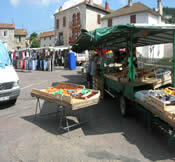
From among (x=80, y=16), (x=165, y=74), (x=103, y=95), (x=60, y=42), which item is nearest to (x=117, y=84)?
(x=165, y=74)

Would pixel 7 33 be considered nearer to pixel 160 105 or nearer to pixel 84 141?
pixel 84 141

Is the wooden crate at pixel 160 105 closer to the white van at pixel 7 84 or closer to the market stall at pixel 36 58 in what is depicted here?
the white van at pixel 7 84

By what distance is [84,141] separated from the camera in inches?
170

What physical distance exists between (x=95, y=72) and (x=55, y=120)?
4.77m

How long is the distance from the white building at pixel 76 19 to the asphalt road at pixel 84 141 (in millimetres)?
33108

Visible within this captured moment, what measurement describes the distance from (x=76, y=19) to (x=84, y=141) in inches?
1515

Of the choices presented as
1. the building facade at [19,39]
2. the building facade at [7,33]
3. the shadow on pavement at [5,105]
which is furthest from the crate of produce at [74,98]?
the building facade at [19,39]

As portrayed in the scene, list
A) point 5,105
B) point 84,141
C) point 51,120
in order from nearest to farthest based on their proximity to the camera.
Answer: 1. point 84,141
2. point 51,120
3. point 5,105

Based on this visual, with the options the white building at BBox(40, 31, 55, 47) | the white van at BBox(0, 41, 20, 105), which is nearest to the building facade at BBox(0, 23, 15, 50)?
the white building at BBox(40, 31, 55, 47)

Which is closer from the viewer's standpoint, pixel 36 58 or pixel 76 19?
pixel 36 58

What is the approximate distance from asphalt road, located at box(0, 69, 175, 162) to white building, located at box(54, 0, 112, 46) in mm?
33108

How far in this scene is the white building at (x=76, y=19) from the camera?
37.9 metres

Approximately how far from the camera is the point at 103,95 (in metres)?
Answer: 8.59

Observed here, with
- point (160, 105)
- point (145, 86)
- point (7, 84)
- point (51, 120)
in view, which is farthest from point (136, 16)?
point (160, 105)
